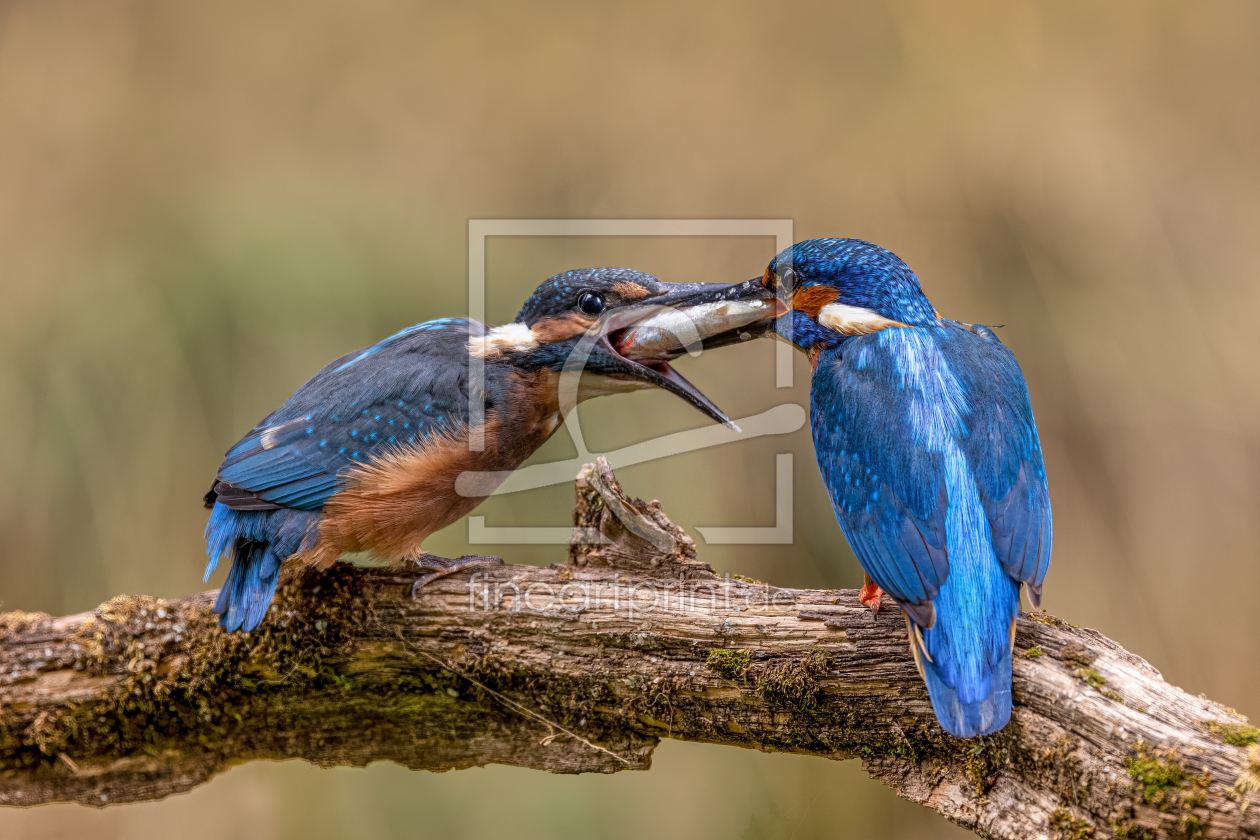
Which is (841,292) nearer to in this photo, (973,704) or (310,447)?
(973,704)

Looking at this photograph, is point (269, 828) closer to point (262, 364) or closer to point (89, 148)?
point (262, 364)

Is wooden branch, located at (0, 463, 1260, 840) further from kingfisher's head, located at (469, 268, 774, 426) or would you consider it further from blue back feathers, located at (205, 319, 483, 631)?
kingfisher's head, located at (469, 268, 774, 426)

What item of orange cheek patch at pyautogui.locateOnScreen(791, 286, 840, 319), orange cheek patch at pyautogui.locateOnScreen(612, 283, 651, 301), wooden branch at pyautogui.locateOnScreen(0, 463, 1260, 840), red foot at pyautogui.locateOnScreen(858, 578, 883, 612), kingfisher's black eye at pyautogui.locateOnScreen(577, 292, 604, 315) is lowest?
wooden branch at pyautogui.locateOnScreen(0, 463, 1260, 840)

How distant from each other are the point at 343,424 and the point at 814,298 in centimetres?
124

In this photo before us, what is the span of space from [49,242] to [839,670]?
340 centimetres

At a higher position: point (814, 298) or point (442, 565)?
point (814, 298)

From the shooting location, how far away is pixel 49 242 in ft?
11.6

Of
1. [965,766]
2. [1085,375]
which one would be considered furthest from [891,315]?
[1085,375]

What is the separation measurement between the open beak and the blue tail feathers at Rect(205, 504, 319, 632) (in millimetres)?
919

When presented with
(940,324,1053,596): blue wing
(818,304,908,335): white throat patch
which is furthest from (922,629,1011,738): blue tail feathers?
(818,304,908,335): white throat patch

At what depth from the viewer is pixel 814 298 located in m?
2.21

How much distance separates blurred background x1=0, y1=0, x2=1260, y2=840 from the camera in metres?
3.24

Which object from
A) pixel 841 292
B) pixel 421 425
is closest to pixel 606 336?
pixel 421 425

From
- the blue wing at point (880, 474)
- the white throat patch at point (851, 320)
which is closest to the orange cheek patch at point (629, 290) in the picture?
the white throat patch at point (851, 320)
